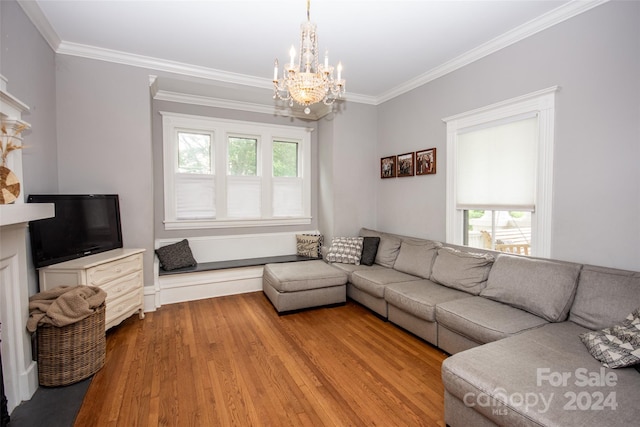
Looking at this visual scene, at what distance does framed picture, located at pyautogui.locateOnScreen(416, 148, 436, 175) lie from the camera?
3.79 m

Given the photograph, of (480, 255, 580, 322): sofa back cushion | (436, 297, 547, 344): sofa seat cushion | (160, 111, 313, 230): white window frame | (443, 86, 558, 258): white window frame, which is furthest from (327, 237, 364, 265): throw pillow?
(443, 86, 558, 258): white window frame

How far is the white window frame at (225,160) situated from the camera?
420cm

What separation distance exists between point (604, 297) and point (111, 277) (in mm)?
Result: 4093

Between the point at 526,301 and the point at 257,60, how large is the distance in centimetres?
357

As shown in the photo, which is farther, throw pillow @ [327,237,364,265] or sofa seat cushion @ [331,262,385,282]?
throw pillow @ [327,237,364,265]

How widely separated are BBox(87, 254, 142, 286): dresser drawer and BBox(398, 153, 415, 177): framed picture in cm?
350

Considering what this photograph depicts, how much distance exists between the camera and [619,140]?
86.7 inches

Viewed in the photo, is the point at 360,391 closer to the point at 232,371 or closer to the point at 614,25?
the point at 232,371

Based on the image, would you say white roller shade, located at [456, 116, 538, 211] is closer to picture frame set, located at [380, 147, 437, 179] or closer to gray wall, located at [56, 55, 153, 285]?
picture frame set, located at [380, 147, 437, 179]

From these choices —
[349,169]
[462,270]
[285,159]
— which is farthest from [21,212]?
[349,169]

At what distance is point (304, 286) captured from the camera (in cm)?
355

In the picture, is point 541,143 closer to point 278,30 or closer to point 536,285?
point 536,285

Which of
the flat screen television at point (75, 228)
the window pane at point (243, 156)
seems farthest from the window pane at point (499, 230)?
the flat screen television at point (75, 228)

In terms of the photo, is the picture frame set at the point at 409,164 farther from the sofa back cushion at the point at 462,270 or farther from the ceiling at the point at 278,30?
the sofa back cushion at the point at 462,270
